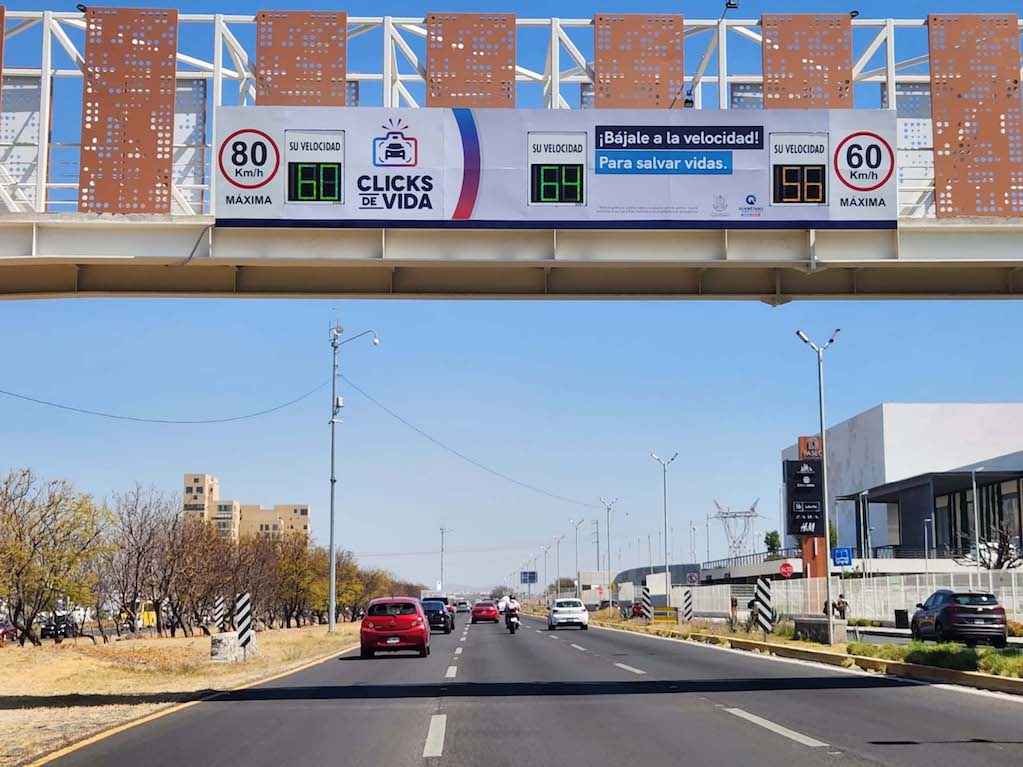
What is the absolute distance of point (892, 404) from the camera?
103125 mm

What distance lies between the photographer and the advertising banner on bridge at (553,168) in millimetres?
18859

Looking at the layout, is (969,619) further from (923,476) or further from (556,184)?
(923,476)

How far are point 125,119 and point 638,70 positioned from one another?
8.57 m

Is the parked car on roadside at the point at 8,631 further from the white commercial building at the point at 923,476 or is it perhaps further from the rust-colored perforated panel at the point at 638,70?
the white commercial building at the point at 923,476

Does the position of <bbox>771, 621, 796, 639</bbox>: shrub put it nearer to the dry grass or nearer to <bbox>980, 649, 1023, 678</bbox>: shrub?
<bbox>980, 649, 1023, 678</bbox>: shrub

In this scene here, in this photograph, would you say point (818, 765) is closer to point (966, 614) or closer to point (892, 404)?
point (966, 614)

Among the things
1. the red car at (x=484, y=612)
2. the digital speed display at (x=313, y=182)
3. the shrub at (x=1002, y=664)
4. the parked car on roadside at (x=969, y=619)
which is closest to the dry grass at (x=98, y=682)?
the digital speed display at (x=313, y=182)

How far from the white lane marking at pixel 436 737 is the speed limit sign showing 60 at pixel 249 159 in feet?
29.6

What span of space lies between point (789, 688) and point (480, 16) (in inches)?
490

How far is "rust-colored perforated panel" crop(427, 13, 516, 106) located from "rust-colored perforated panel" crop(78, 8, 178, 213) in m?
4.37

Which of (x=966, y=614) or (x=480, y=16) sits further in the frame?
(x=966, y=614)

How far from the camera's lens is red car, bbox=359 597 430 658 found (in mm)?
31750

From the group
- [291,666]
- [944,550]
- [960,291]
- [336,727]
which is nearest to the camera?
[336,727]

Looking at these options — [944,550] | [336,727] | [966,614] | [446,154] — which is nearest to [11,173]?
[446,154]
